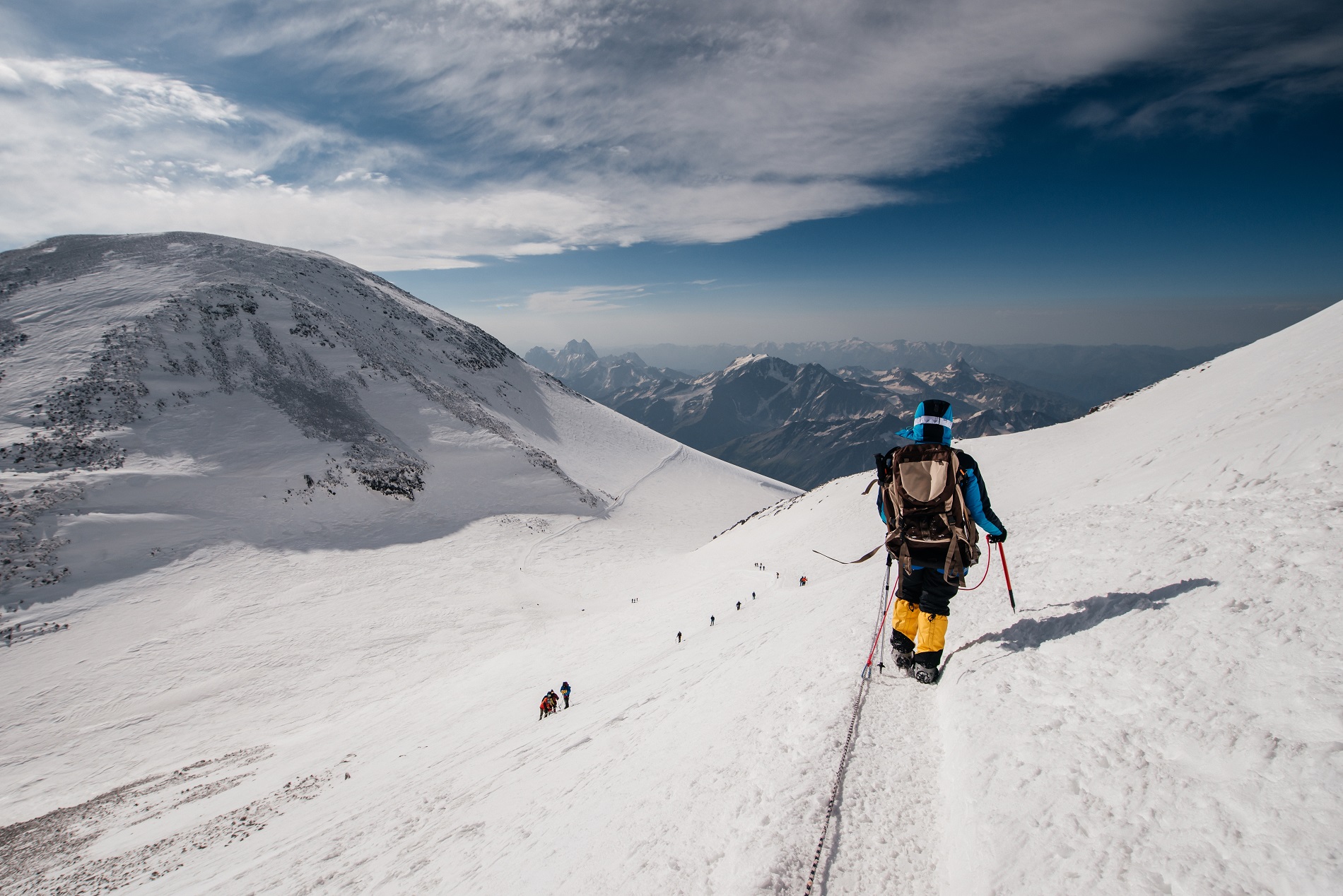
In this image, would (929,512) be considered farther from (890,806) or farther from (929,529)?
(890,806)

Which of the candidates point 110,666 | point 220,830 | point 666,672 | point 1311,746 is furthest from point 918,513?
point 110,666

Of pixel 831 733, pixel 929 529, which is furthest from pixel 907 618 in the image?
pixel 831 733

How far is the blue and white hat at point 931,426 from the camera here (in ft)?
19.9

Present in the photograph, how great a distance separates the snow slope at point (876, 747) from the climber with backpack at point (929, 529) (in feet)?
1.56

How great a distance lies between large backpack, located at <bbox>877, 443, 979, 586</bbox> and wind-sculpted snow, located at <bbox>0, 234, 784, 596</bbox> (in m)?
45.8

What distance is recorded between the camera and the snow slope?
121 inches

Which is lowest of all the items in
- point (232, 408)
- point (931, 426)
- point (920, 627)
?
point (920, 627)

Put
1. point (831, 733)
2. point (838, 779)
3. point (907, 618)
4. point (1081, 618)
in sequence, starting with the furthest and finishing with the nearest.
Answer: point (907, 618) < point (1081, 618) < point (831, 733) < point (838, 779)

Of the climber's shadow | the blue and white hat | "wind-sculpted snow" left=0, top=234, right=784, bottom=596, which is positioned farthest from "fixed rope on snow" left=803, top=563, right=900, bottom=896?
"wind-sculpted snow" left=0, top=234, right=784, bottom=596

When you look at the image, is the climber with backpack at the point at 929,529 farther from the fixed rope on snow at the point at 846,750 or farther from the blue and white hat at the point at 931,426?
the fixed rope on snow at the point at 846,750

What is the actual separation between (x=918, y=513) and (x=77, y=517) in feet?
164

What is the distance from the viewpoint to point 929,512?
5.71 m

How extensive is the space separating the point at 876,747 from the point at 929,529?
2.47 metres

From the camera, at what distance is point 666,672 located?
10352 millimetres
